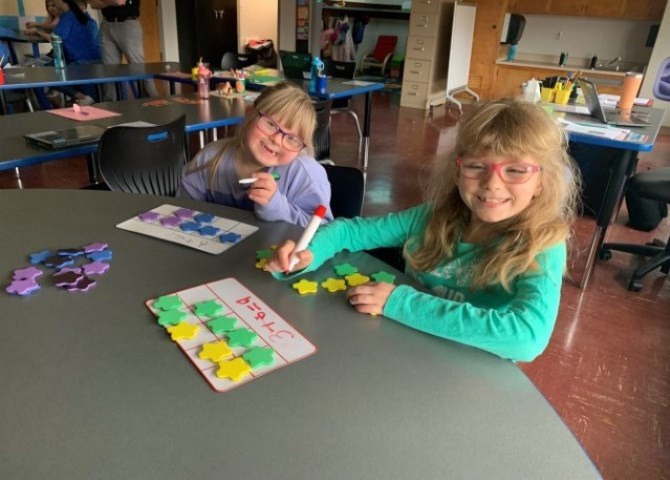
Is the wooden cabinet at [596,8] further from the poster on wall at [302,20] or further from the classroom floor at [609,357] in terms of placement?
the classroom floor at [609,357]

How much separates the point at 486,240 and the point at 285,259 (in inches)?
18.1

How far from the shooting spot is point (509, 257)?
97 cm

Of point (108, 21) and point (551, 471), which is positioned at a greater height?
point (108, 21)

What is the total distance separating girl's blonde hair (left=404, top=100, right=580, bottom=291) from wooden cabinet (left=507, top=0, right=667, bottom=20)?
686cm

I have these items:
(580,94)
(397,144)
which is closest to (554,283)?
(580,94)

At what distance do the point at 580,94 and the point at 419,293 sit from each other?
3135 millimetres

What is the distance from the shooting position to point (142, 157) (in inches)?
77.7

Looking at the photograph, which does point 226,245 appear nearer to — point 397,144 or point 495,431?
point 495,431

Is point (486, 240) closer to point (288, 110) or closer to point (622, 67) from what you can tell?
point (288, 110)

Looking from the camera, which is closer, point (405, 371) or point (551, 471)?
point (551, 471)

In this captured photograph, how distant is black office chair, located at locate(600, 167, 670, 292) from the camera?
2.57m

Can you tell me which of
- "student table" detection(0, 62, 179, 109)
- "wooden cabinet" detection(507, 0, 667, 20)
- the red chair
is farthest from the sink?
"student table" detection(0, 62, 179, 109)

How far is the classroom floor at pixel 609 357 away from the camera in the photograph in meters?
1.59

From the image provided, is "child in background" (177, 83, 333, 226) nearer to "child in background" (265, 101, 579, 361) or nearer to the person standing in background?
"child in background" (265, 101, 579, 361)
